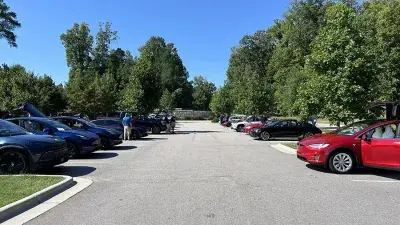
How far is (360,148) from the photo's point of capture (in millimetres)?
10828

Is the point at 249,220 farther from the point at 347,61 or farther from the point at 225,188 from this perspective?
the point at 347,61

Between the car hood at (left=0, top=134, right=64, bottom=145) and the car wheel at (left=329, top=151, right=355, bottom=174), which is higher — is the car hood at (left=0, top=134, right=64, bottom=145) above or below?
above

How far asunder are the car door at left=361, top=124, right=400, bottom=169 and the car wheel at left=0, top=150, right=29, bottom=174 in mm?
8598

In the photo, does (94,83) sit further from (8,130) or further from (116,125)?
(8,130)

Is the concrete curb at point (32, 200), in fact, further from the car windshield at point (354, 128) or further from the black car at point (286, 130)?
the black car at point (286, 130)

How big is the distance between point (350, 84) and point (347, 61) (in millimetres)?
933

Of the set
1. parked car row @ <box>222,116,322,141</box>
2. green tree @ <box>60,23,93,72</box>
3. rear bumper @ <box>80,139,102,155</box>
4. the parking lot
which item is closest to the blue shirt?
parked car row @ <box>222,116,322,141</box>

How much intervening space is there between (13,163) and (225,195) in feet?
18.2

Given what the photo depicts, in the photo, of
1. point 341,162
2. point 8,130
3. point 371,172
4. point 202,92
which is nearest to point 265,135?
point 371,172

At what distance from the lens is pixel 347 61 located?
645 inches

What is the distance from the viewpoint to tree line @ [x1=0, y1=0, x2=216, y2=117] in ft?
117

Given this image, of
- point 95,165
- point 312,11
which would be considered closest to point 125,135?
point 95,165

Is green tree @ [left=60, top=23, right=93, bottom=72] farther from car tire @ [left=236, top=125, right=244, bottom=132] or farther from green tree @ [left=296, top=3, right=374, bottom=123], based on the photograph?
green tree @ [left=296, top=3, right=374, bottom=123]

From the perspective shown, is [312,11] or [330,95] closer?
[330,95]
